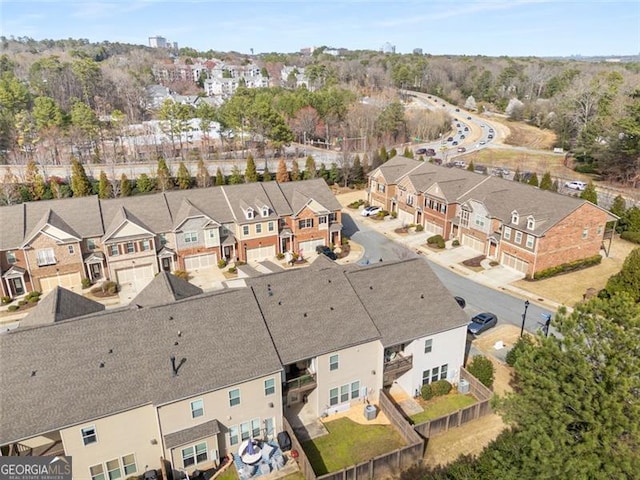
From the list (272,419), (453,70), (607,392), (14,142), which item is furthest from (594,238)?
(453,70)

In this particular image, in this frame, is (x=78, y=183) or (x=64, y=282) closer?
(x=64, y=282)

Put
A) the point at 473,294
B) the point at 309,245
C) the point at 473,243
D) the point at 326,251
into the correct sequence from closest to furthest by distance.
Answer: the point at 473,294, the point at 326,251, the point at 309,245, the point at 473,243

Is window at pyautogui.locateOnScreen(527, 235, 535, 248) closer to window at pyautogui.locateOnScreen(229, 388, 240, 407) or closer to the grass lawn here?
the grass lawn

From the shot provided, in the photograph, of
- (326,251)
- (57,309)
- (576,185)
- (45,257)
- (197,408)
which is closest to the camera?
(197,408)

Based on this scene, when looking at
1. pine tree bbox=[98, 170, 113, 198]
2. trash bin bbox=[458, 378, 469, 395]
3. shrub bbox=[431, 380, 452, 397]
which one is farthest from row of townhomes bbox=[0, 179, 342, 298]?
trash bin bbox=[458, 378, 469, 395]

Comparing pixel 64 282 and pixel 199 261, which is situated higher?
pixel 199 261

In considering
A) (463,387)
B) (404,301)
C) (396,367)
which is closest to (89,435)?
(396,367)

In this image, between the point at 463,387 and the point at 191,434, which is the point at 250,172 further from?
the point at 191,434
